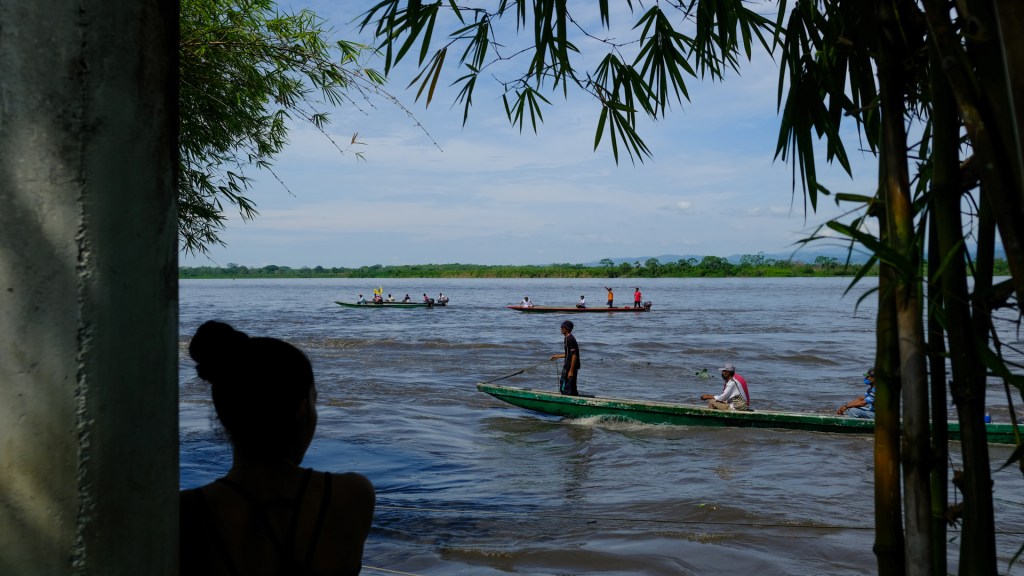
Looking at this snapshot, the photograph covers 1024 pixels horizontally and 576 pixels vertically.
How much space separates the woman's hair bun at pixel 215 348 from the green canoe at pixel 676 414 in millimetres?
12460

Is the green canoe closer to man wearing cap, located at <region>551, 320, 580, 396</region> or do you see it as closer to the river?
the river

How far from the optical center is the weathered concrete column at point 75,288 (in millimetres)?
1137

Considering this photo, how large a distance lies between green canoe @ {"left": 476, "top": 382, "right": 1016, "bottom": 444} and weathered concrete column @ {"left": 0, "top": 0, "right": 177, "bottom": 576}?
1277 centimetres

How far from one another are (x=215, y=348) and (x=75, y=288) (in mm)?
425

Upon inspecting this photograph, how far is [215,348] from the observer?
5.13ft

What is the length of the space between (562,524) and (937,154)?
765cm

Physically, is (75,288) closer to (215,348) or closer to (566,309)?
(215,348)

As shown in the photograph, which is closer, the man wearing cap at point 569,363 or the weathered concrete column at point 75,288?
the weathered concrete column at point 75,288

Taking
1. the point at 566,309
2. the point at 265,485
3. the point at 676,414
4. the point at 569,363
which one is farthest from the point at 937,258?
the point at 566,309

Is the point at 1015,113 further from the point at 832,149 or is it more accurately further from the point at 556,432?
the point at 556,432

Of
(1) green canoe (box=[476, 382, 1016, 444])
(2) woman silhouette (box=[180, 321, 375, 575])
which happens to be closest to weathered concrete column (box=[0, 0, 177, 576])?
(2) woman silhouette (box=[180, 321, 375, 575])

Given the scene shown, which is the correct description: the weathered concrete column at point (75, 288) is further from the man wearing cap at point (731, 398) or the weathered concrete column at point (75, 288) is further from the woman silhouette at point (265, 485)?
the man wearing cap at point (731, 398)

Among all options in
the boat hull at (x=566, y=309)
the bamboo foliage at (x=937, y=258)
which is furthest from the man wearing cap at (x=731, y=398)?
the boat hull at (x=566, y=309)

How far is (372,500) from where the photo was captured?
166 cm
